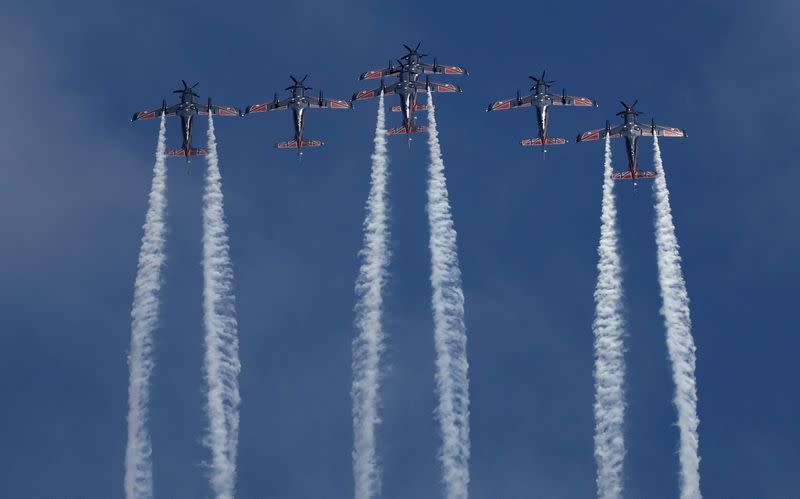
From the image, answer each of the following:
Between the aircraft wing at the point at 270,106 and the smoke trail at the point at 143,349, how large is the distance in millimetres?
16242

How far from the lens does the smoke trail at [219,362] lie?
162 metres

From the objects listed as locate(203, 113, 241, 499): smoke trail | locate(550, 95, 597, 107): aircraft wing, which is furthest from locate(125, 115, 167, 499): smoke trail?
locate(550, 95, 597, 107): aircraft wing

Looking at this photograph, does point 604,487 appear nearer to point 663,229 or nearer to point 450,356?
point 450,356

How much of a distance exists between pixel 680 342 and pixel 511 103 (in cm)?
3797

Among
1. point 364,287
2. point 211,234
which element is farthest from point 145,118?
point 364,287

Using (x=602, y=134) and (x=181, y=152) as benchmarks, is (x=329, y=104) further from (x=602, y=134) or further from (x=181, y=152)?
(x=602, y=134)

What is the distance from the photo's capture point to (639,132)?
188125 mm

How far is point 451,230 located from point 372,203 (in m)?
8.53

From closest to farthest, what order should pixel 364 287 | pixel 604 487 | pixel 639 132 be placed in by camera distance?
pixel 604 487 → pixel 364 287 → pixel 639 132

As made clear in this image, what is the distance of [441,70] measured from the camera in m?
196

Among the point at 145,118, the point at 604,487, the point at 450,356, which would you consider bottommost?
the point at 604,487

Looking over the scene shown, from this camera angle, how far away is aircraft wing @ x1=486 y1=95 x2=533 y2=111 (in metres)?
191

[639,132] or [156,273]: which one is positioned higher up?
[639,132]

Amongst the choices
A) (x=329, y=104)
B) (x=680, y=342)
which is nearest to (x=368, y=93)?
(x=329, y=104)
